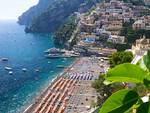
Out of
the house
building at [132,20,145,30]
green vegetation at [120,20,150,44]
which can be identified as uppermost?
building at [132,20,145,30]

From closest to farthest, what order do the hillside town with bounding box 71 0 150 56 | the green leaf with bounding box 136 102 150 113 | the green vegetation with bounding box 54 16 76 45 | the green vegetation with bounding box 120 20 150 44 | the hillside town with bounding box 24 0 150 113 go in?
the green leaf with bounding box 136 102 150 113, the hillside town with bounding box 24 0 150 113, the hillside town with bounding box 71 0 150 56, the green vegetation with bounding box 120 20 150 44, the green vegetation with bounding box 54 16 76 45

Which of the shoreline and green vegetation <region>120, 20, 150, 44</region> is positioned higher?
green vegetation <region>120, 20, 150, 44</region>

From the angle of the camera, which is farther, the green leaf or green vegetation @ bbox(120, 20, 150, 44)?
green vegetation @ bbox(120, 20, 150, 44)

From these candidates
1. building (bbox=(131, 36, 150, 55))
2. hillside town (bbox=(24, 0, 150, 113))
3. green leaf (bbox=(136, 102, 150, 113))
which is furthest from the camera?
building (bbox=(131, 36, 150, 55))

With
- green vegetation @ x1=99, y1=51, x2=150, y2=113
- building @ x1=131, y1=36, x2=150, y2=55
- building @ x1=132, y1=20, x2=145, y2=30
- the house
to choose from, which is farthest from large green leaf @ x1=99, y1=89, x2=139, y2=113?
building @ x1=132, y1=20, x2=145, y2=30

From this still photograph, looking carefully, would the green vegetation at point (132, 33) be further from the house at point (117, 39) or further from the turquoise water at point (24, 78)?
the turquoise water at point (24, 78)

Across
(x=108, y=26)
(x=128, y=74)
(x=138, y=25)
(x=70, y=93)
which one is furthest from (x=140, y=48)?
(x=128, y=74)

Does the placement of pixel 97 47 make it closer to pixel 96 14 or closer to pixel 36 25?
pixel 96 14

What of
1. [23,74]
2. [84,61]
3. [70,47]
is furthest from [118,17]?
[23,74]

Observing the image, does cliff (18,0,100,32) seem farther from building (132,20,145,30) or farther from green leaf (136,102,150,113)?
green leaf (136,102,150,113)
